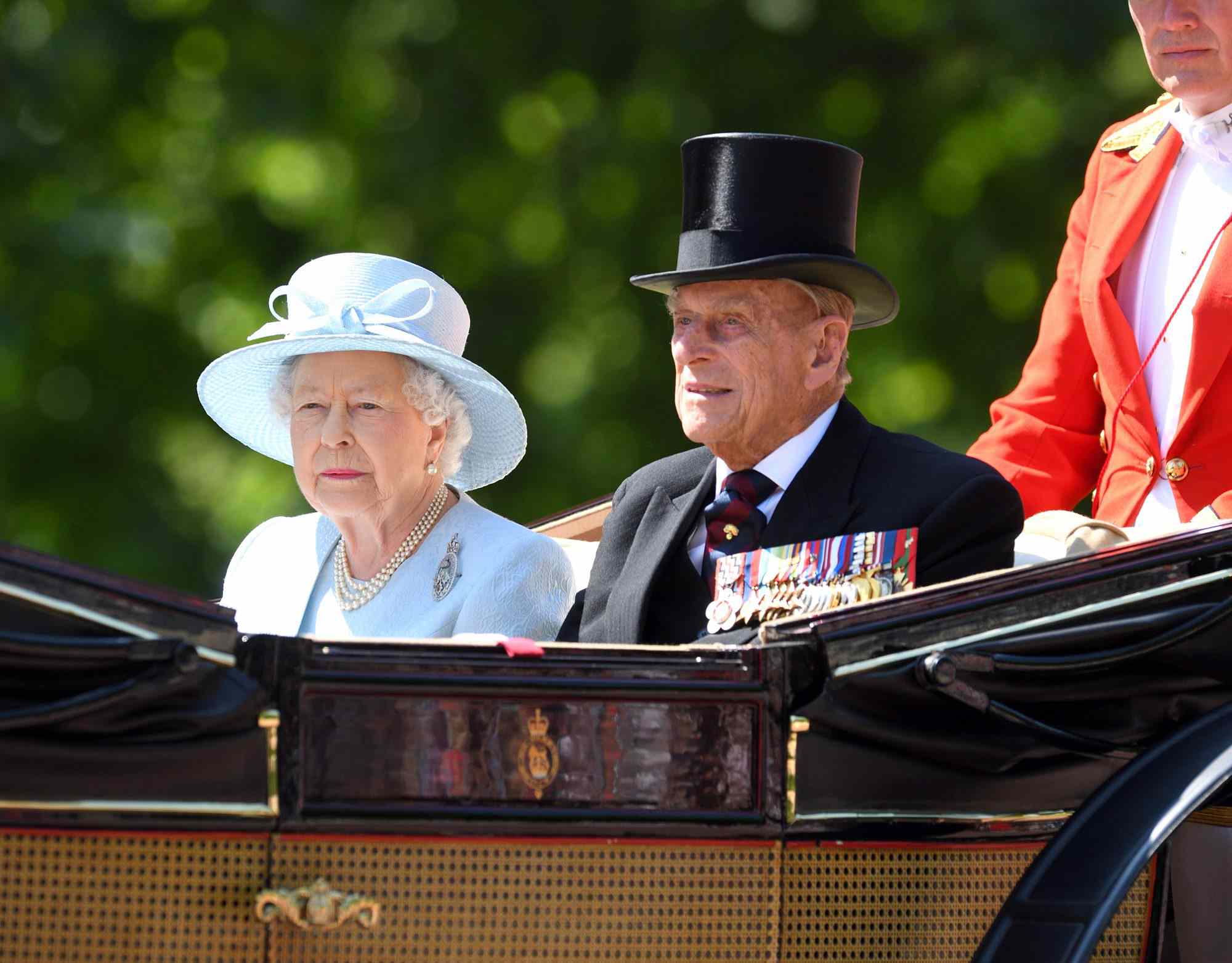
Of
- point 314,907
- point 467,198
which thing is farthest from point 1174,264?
point 467,198

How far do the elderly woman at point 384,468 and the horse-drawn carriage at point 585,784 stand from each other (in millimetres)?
810

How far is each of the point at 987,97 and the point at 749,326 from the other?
162 inches

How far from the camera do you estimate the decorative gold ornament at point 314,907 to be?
205 cm

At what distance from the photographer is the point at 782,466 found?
2807 millimetres

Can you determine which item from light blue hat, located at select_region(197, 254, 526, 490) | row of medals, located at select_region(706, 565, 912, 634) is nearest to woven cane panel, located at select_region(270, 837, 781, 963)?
row of medals, located at select_region(706, 565, 912, 634)

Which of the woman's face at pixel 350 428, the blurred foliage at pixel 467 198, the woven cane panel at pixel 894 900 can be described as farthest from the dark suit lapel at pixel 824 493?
the blurred foliage at pixel 467 198

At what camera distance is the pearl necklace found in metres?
3.07

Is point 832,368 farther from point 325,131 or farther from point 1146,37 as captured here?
point 325,131

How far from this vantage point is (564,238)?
687 cm

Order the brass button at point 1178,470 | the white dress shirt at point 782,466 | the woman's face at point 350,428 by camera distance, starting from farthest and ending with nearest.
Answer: the woman's face at point 350,428
the brass button at point 1178,470
the white dress shirt at point 782,466

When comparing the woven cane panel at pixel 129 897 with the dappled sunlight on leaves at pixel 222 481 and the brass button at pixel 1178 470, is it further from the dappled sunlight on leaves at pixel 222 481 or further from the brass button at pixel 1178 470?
the dappled sunlight on leaves at pixel 222 481

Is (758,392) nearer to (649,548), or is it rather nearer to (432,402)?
(649,548)

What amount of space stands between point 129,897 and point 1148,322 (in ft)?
6.05

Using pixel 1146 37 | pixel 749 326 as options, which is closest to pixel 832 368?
pixel 749 326
